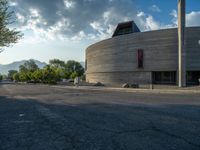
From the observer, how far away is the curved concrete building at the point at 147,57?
157 feet

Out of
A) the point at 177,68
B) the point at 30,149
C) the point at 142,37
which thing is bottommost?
the point at 30,149

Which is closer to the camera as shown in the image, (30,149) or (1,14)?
(30,149)

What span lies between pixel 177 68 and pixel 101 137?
46.9m

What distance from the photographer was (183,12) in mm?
43844

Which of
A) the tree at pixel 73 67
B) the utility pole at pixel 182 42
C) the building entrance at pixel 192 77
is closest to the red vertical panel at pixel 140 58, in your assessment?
the building entrance at pixel 192 77

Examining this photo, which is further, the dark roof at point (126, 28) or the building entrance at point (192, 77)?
the dark roof at point (126, 28)

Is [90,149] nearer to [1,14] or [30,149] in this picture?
[30,149]

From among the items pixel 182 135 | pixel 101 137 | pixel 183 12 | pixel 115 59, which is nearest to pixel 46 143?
pixel 101 137

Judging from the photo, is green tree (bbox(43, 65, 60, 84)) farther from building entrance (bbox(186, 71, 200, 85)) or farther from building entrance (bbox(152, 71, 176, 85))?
building entrance (bbox(186, 71, 200, 85))

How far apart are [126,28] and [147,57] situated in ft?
58.9

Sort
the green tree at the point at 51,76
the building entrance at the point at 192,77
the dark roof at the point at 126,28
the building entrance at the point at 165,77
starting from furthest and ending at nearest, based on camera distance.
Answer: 1. the green tree at the point at 51,76
2. the dark roof at the point at 126,28
3. the building entrance at the point at 165,77
4. the building entrance at the point at 192,77

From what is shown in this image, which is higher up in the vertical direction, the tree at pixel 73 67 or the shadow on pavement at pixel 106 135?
the tree at pixel 73 67

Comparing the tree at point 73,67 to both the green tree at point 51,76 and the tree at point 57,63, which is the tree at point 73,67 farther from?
the green tree at point 51,76

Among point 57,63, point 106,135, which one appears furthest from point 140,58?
point 57,63
